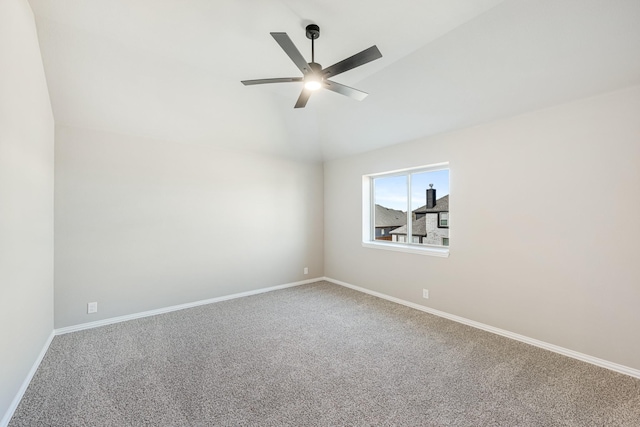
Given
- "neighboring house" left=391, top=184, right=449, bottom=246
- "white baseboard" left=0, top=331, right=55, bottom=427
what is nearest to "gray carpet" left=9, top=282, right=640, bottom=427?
"white baseboard" left=0, top=331, right=55, bottom=427

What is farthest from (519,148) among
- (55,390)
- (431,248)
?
(55,390)

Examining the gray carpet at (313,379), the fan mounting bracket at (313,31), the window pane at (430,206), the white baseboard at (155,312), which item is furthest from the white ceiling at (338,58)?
the gray carpet at (313,379)

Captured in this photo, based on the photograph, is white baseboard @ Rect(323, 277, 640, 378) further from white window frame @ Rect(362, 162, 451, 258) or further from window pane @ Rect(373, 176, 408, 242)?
window pane @ Rect(373, 176, 408, 242)

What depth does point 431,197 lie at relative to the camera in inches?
160

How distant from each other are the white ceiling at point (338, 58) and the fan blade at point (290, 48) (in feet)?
1.44

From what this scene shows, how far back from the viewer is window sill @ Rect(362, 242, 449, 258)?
12.0 feet

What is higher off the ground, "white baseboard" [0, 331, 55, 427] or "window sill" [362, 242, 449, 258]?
"window sill" [362, 242, 449, 258]

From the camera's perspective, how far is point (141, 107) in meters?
3.31

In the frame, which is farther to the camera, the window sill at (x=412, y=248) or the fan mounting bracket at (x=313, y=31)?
the window sill at (x=412, y=248)

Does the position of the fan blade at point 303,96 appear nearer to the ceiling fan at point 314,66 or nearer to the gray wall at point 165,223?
the ceiling fan at point 314,66

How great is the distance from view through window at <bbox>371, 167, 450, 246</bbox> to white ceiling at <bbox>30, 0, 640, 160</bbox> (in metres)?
0.71

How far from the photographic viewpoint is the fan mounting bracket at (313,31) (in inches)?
91.5

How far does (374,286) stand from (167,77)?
3950mm

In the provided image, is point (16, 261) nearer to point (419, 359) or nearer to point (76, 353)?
point (76, 353)
